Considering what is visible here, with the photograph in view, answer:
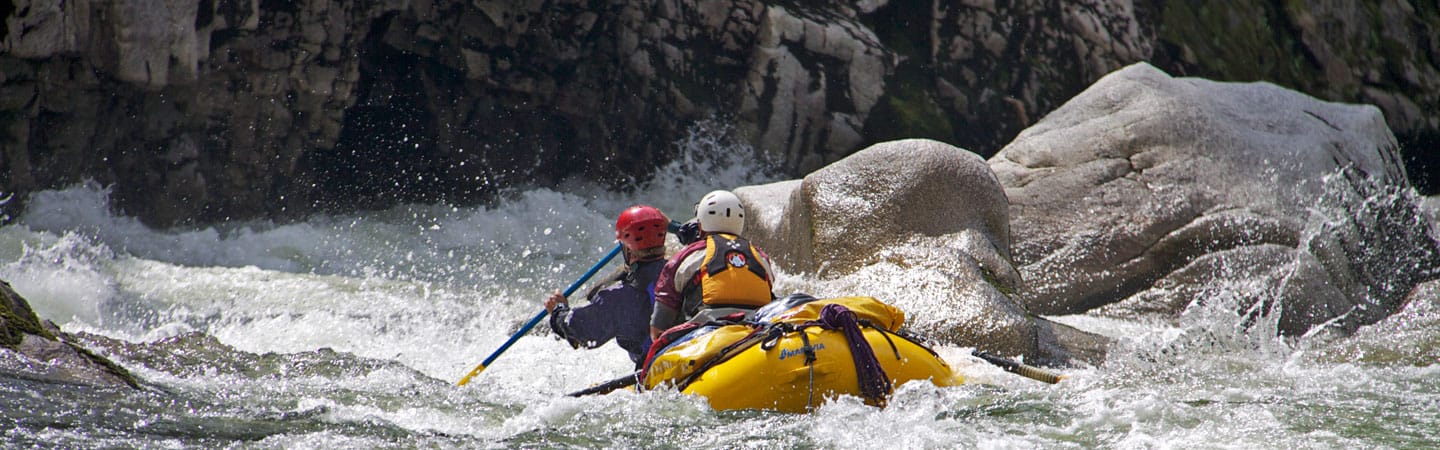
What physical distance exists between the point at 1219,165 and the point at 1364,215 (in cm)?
134

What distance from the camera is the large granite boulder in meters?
6.99

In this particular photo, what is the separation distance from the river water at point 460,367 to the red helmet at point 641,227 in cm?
96

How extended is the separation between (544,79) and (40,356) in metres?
8.73

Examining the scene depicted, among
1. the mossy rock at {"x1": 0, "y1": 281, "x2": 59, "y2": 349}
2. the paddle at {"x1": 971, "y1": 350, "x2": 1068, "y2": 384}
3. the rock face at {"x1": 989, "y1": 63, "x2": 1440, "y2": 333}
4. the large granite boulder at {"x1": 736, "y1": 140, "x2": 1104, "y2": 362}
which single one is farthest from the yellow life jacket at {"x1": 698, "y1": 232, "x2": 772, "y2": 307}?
the mossy rock at {"x1": 0, "y1": 281, "x2": 59, "y2": 349}

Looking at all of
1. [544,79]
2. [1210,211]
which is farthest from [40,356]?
[544,79]

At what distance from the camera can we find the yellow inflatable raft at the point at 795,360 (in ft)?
15.8

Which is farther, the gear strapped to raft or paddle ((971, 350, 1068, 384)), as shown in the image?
paddle ((971, 350, 1068, 384))

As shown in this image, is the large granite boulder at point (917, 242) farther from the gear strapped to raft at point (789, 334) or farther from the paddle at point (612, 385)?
the paddle at point (612, 385)

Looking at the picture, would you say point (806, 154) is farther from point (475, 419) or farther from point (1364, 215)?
A: point (475, 419)

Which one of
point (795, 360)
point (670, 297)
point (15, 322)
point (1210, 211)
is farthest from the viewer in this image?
point (1210, 211)

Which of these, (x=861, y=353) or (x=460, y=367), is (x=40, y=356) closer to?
(x=460, y=367)

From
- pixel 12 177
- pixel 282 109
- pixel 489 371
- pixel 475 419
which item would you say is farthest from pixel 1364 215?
pixel 12 177

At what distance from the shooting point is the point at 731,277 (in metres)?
5.52

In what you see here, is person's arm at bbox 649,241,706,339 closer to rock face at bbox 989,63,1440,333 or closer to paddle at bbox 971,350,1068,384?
paddle at bbox 971,350,1068,384
